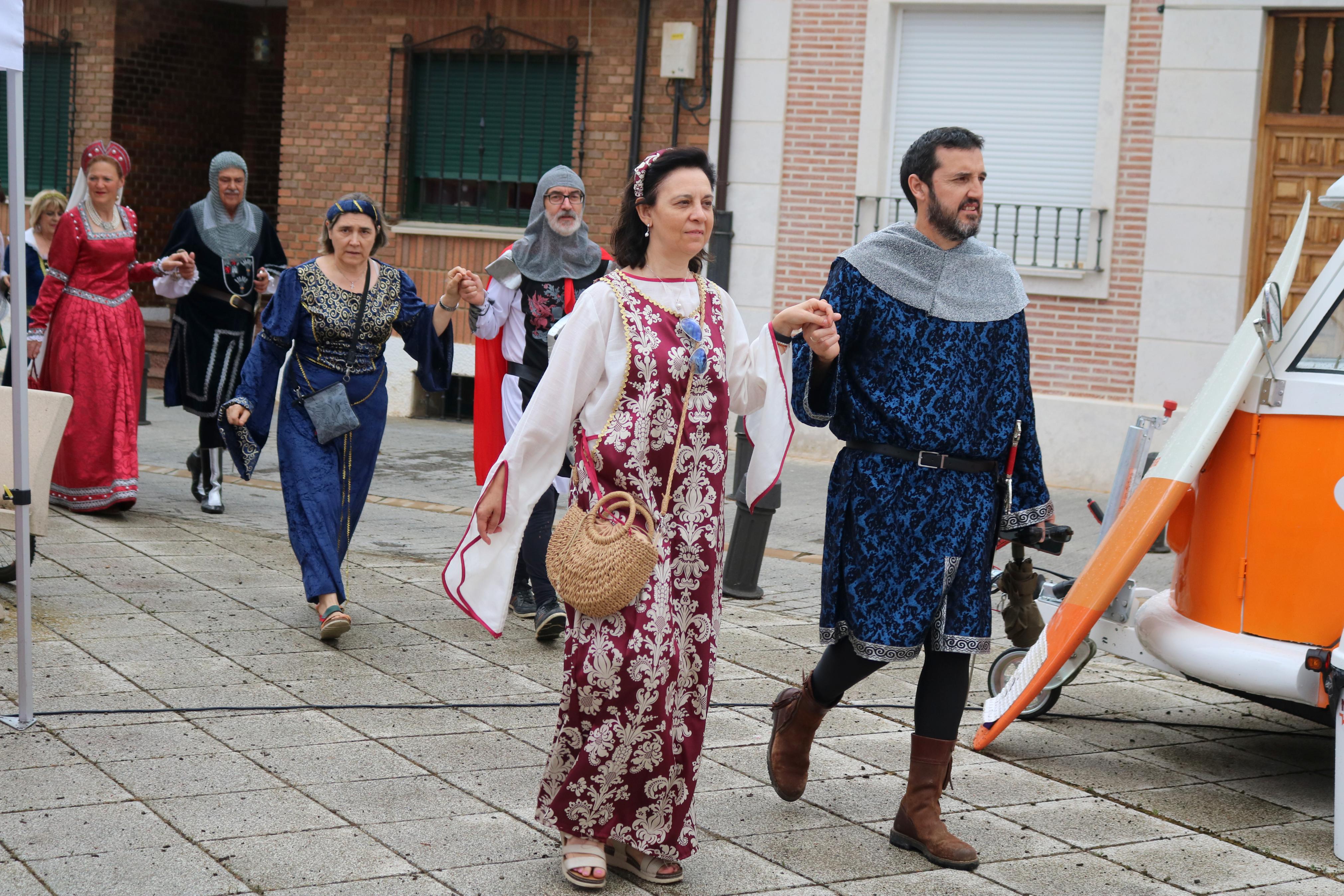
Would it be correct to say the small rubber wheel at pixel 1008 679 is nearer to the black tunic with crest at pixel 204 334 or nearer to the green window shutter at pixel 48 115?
the black tunic with crest at pixel 204 334

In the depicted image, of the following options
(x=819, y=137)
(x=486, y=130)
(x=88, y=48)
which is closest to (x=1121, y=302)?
(x=819, y=137)

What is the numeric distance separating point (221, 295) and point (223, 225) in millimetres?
410

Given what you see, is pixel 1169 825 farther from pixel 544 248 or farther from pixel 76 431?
pixel 76 431

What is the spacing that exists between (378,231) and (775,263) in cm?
703

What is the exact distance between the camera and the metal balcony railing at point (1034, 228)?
1220 cm

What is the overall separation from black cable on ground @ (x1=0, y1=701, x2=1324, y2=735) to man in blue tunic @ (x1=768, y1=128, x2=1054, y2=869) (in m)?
1.21

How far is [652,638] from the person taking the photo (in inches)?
154

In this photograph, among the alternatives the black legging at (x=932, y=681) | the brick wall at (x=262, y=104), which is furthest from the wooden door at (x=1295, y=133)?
the brick wall at (x=262, y=104)

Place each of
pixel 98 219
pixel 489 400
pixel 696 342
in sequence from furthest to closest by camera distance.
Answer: pixel 98 219 → pixel 489 400 → pixel 696 342

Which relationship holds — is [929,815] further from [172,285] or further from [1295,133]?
[1295,133]

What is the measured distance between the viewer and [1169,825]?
4625 mm

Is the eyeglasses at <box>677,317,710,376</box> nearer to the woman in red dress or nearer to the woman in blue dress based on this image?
the woman in blue dress

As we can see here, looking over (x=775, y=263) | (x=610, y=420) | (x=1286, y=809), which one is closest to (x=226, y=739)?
(x=610, y=420)

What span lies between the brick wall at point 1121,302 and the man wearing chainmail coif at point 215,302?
5.78 metres
